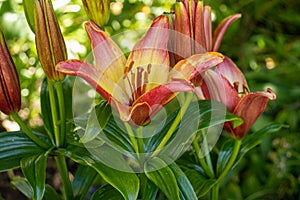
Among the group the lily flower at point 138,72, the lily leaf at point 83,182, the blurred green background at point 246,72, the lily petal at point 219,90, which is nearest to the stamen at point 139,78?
the lily flower at point 138,72

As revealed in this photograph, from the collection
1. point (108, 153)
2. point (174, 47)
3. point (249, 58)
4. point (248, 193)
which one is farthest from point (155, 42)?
point (249, 58)

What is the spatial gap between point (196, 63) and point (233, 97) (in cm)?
14

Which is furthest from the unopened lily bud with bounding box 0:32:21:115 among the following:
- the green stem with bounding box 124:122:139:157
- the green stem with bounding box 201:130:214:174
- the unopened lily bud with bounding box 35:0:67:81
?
the green stem with bounding box 201:130:214:174

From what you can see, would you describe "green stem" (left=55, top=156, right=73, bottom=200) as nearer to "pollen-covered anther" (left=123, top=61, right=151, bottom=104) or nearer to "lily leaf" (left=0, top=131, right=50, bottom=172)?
"lily leaf" (left=0, top=131, right=50, bottom=172)

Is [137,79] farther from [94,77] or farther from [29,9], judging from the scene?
[29,9]

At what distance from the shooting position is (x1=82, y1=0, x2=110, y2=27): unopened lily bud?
24.1 inches

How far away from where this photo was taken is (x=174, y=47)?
1.96 feet

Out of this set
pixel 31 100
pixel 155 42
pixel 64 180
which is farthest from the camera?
pixel 31 100

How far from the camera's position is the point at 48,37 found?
59cm

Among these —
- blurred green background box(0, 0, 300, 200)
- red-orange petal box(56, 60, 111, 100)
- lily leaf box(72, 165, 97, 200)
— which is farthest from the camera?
blurred green background box(0, 0, 300, 200)

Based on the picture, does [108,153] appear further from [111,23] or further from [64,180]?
[111,23]

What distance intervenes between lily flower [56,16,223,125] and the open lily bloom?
3.6 inches

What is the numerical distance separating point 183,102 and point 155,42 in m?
0.10

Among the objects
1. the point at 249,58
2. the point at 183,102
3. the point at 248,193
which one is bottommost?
the point at 248,193
